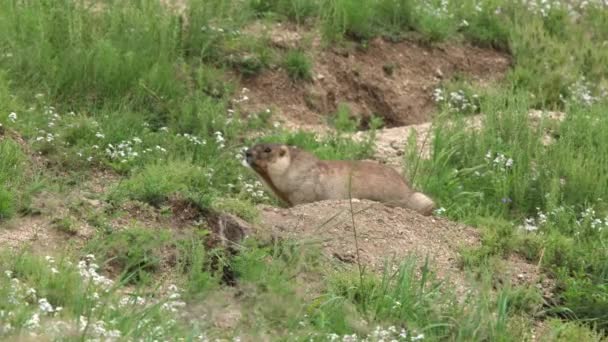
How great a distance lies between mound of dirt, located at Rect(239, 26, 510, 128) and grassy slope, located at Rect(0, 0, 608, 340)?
166 mm

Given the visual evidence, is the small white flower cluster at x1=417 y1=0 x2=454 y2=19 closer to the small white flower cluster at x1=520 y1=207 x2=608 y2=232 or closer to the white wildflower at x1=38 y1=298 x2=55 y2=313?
the small white flower cluster at x1=520 y1=207 x2=608 y2=232

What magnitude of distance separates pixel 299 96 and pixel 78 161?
3249mm

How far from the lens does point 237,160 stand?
11.2 m

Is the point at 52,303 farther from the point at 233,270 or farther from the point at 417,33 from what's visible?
the point at 417,33

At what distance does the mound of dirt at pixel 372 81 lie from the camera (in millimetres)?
12961

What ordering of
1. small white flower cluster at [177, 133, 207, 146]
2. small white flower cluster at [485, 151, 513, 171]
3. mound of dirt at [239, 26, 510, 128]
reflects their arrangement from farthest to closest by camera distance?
1. mound of dirt at [239, 26, 510, 128]
2. small white flower cluster at [485, 151, 513, 171]
3. small white flower cluster at [177, 133, 207, 146]

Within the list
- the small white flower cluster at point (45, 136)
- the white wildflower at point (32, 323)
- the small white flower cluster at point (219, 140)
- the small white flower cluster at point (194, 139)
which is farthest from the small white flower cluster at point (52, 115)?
the white wildflower at point (32, 323)

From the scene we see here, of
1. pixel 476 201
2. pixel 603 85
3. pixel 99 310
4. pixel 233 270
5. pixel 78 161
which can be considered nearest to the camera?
pixel 99 310

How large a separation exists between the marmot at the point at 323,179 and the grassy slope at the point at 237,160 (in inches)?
8.3

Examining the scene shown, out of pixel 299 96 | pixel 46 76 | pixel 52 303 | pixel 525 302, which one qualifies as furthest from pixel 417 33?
pixel 52 303

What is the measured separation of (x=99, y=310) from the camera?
6.70 meters

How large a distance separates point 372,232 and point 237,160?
2.01m

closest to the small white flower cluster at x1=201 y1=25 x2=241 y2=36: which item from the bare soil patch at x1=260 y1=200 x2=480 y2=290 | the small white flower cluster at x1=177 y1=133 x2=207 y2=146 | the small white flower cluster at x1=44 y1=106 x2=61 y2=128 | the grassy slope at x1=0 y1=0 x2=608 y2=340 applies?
the grassy slope at x1=0 y1=0 x2=608 y2=340

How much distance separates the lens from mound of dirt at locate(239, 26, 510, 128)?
12961mm
